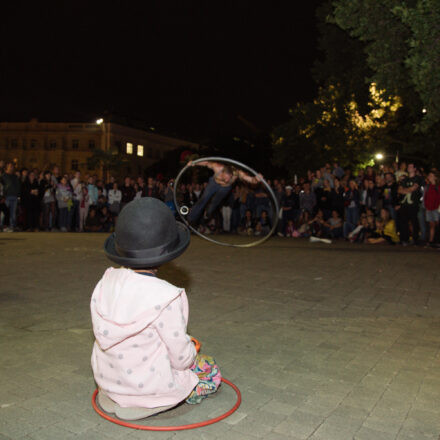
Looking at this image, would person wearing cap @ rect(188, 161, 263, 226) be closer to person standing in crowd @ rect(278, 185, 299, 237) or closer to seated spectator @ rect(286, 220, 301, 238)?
person standing in crowd @ rect(278, 185, 299, 237)

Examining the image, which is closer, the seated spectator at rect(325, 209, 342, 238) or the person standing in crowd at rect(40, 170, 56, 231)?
the seated spectator at rect(325, 209, 342, 238)

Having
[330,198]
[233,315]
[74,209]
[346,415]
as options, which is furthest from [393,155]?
[346,415]

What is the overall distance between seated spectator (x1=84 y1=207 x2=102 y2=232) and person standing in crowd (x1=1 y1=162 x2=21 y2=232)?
2862 millimetres

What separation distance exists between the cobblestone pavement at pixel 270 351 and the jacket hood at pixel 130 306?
66cm

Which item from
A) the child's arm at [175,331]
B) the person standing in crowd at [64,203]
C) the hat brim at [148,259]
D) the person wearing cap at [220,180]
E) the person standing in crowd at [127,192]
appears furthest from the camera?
the person standing in crowd at [127,192]

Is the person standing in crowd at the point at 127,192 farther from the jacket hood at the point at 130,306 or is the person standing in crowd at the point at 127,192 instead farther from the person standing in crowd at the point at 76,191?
the jacket hood at the point at 130,306

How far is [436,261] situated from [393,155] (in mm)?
23165

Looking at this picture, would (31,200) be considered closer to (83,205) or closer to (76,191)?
(76,191)

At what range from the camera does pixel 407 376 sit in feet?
12.8

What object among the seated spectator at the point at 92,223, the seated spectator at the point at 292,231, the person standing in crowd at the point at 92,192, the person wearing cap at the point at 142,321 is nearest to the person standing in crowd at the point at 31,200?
the seated spectator at the point at 92,223

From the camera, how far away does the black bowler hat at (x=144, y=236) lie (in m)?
2.72

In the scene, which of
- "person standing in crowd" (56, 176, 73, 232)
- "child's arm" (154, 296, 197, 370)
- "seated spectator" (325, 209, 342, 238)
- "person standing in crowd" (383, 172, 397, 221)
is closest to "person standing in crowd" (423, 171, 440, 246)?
"person standing in crowd" (383, 172, 397, 221)

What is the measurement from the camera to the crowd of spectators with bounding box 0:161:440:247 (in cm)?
1505

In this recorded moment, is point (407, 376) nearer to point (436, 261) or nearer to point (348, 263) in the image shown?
point (348, 263)
